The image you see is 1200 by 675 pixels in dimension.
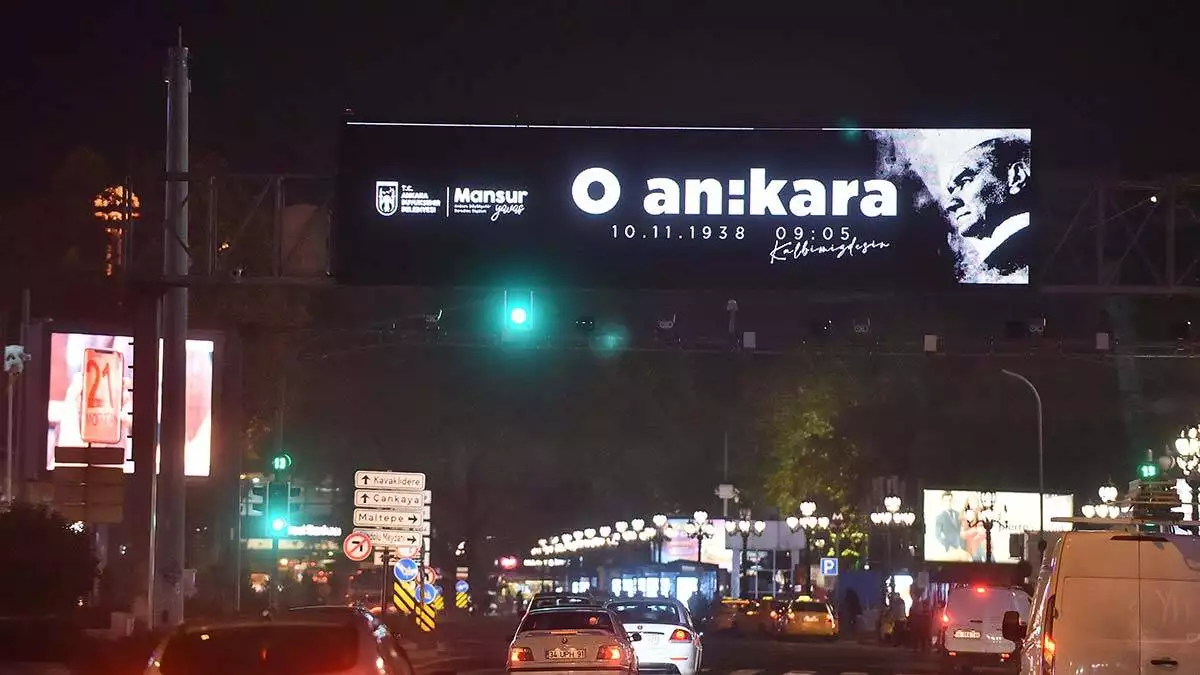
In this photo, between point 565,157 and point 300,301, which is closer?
point 565,157

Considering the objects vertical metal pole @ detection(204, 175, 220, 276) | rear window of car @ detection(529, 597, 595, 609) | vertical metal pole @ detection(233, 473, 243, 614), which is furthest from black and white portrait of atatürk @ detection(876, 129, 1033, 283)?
vertical metal pole @ detection(233, 473, 243, 614)

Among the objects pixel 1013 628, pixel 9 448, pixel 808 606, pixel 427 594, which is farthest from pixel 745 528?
pixel 1013 628

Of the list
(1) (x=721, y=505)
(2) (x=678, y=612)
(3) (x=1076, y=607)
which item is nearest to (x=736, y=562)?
(1) (x=721, y=505)

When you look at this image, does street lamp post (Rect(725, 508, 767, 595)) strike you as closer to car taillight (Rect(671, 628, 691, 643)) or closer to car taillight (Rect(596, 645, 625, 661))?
car taillight (Rect(671, 628, 691, 643))

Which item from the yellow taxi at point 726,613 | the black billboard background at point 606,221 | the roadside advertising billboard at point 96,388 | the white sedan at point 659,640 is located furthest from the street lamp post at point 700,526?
the black billboard background at point 606,221

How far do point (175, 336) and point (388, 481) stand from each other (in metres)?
7.82

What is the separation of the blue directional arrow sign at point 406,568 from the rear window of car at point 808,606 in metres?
20.7

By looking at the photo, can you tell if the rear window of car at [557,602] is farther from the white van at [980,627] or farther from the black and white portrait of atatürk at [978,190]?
the white van at [980,627]

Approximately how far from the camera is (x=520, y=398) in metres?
84.7

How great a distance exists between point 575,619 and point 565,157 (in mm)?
8176

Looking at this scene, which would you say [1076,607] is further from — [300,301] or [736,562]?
[736,562]

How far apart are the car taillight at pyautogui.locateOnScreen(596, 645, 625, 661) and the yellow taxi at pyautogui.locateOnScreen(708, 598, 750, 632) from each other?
125 ft

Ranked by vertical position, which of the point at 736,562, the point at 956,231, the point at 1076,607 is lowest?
the point at 736,562

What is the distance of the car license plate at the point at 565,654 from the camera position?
23875 mm
